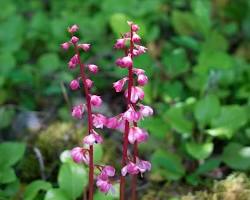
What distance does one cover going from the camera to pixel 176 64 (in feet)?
9.31

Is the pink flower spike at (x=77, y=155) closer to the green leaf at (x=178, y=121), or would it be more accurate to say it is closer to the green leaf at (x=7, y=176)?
the green leaf at (x=7, y=176)

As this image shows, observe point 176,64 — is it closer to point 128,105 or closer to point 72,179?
point 72,179

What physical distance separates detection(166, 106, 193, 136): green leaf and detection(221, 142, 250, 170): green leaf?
0.20m

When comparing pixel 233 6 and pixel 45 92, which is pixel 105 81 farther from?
pixel 233 6

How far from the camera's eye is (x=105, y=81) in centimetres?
307

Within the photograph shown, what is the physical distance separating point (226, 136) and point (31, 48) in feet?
5.31

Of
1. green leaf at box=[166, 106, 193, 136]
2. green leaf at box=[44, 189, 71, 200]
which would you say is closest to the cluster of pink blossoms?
green leaf at box=[44, 189, 71, 200]

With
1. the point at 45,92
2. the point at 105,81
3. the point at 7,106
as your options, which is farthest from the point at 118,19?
the point at 7,106

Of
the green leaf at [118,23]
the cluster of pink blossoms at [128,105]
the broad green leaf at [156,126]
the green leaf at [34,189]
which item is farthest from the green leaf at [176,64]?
the cluster of pink blossoms at [128,105]

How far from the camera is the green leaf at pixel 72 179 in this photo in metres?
2.03

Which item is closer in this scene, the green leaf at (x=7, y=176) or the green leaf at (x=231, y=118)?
the green leaf at (x=7, y=176)

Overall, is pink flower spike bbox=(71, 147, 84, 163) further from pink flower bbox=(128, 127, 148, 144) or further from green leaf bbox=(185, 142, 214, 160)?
green leaf bbox=(185, 142, 214, 160)

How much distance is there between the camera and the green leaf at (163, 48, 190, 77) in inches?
111

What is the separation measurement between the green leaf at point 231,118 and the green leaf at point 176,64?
0.55 meters
